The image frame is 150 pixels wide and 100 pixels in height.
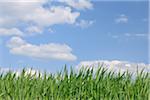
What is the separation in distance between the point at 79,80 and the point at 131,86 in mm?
748

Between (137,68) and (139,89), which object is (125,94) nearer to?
(139,89)

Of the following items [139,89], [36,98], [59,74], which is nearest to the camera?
[36,98]

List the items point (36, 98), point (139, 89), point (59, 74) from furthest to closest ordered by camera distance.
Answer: point (59, 74)
point (139, 89)
point (36, 98)

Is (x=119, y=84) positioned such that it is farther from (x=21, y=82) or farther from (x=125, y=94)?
(x=21, y=82)

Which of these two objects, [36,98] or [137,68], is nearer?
[36,98]

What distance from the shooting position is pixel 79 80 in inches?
192

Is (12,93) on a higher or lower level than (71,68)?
lower

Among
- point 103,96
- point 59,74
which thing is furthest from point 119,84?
point 59,74

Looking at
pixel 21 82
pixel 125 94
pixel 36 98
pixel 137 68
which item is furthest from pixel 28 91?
pixel 137 68

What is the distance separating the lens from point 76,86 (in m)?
4.74

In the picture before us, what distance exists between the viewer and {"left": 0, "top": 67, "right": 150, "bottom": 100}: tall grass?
4.48 meters

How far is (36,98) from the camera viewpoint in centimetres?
440

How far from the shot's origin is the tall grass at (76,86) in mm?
4477

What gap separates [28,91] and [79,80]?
2.57 feet
